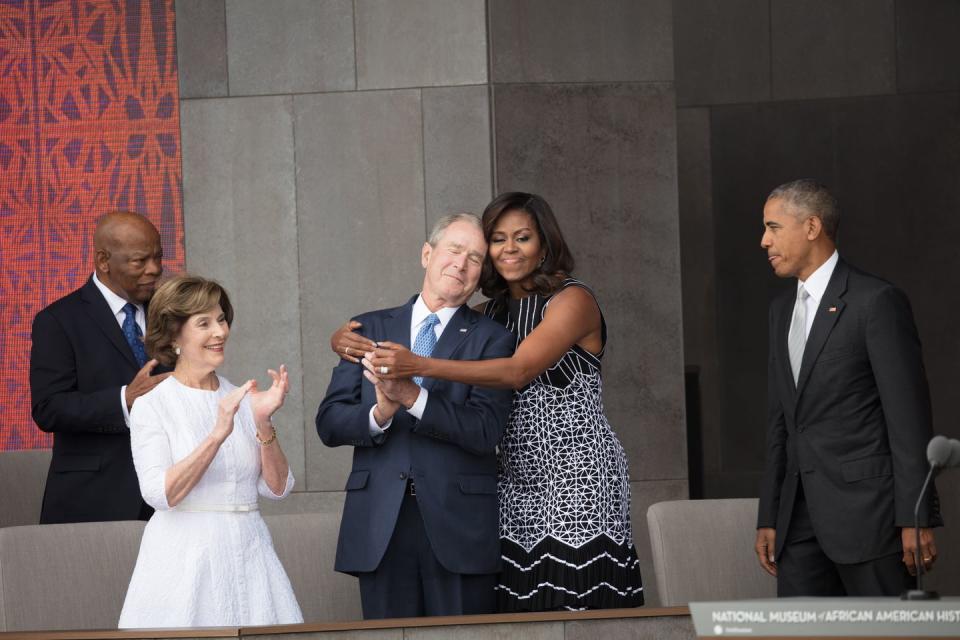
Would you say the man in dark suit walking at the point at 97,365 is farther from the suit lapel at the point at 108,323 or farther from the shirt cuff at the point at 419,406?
the shirt cuff at the point at 419,406

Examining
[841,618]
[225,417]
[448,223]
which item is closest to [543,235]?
[448,223]

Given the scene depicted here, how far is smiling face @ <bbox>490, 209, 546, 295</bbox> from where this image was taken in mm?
3654

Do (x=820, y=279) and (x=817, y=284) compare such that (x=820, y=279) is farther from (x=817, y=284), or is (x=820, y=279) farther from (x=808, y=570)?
(x=808, y=570)

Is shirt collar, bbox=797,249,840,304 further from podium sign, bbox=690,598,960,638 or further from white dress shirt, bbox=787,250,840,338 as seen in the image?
podium sign, bbox=690,598,960,638

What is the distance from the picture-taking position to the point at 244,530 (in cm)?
336

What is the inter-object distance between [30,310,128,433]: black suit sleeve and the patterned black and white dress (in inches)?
51.9

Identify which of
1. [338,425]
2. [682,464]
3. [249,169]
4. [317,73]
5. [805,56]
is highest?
[805,56]

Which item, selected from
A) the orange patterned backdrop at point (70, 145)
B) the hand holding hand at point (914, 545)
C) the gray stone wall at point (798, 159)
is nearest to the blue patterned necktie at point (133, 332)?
the orange patterned backdrop at point (70, 145)

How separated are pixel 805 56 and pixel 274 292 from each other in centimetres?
482

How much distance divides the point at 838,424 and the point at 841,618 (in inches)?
71.2

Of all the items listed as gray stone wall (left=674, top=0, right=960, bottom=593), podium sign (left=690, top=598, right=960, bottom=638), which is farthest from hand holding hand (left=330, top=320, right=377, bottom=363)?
gray stone wall (left=674, top=0, right=960, bottom=593)

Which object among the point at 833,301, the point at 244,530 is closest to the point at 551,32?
the point at 833,301

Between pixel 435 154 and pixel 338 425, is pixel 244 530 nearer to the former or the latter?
pixel 338 425

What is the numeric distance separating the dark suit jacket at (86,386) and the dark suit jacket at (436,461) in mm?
1106
